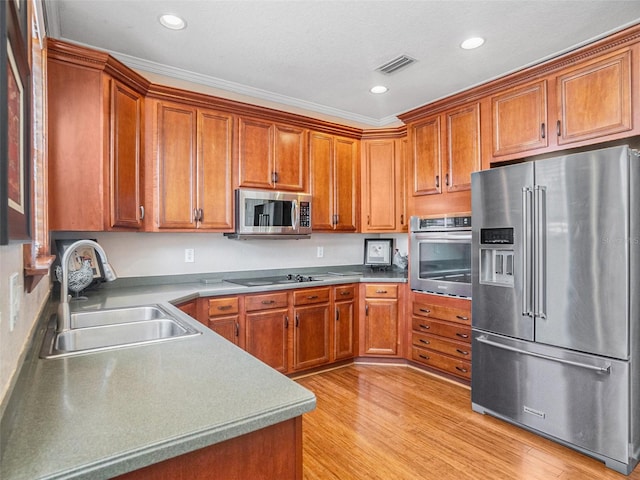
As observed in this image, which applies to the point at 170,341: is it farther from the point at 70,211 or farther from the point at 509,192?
the point at 509,192

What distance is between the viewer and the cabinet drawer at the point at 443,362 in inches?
125

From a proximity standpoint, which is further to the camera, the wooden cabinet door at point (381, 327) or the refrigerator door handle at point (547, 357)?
the wooden cabinet door at point (381, 327)

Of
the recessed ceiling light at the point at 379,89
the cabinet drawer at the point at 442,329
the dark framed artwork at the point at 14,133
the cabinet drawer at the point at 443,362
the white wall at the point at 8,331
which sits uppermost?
the recessed ceiling light at the point at 379,89

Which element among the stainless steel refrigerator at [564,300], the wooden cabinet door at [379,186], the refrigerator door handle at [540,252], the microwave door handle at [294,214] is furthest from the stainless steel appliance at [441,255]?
the microwave door handle at [294,214]

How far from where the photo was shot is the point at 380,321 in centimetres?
374

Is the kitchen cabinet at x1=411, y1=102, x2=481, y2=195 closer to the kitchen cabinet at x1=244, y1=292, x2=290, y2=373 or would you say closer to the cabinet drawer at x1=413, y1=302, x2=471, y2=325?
the cabinet drawer at x1=413, y1=302, x2=471, y2=325

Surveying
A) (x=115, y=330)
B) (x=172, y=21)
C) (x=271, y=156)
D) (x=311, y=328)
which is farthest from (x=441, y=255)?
(x=172, y=21)

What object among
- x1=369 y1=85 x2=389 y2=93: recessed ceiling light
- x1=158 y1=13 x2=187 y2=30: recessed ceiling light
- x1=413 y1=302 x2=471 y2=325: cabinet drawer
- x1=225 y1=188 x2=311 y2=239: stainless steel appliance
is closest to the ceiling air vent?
x1=369 y1=85 x2=389 y2=93: recessed ceiling light

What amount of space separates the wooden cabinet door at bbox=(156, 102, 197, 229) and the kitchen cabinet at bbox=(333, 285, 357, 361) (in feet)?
4.82

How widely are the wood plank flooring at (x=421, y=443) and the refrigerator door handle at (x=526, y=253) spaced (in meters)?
0.81

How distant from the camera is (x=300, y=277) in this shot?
11.9 feet

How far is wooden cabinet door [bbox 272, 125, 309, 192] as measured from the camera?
11.5ft

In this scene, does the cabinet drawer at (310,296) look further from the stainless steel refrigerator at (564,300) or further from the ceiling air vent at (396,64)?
the ceiling air vent at (396,64)

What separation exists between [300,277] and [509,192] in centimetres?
190
